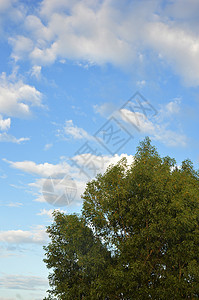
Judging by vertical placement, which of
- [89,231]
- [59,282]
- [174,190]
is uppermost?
[174,190]

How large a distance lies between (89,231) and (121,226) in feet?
7.87

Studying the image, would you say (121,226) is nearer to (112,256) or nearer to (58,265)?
(112,256)

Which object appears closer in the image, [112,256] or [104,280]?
[104,280]

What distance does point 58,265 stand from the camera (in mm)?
23078

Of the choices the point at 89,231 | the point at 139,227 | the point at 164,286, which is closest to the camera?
the point at 164,286

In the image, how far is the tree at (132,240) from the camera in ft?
63.9

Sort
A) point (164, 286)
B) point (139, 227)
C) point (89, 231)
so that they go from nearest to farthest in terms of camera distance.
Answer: point (164, 286)
point (139, 227)
point (89, 231)

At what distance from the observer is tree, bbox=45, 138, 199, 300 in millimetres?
19469

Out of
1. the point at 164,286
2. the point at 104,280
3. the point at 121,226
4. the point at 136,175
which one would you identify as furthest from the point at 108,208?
the point at 164,286

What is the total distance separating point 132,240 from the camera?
2017 cm

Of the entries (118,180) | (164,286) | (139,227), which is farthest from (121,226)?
(164,286)

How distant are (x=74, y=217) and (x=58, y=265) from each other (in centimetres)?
359

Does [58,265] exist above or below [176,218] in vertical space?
below

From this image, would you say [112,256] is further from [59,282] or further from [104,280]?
[59,282]
